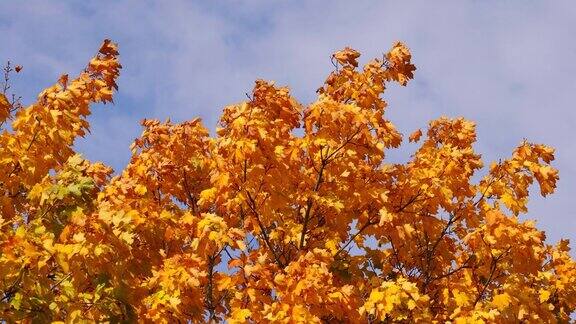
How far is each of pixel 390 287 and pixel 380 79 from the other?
4.05 m

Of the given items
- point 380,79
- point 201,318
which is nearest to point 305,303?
point 201,318

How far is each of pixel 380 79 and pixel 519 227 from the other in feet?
11.2

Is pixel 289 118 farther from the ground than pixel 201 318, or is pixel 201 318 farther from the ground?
pixel 289 118

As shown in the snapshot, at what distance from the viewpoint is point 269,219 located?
1049 centimetres

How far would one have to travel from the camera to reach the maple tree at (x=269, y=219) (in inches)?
311

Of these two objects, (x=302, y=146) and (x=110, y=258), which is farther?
(x=302, y=146)

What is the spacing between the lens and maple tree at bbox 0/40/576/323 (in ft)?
25.9

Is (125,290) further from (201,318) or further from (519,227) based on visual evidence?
(519,227)

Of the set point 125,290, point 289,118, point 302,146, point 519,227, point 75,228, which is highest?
point 289,118

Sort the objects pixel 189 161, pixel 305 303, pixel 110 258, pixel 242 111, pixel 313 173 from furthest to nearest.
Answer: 1. pixel 189 161
2. pixel 313 173
3. pixel 242 111
4. pixel 305 303
5. pixel 110 258

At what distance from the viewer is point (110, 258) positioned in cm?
771

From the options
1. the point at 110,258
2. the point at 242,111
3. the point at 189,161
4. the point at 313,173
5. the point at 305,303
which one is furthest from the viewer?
the point at 189,161

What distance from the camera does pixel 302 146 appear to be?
34.2 feet

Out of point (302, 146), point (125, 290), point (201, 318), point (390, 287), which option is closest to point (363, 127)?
point (302, 146)
